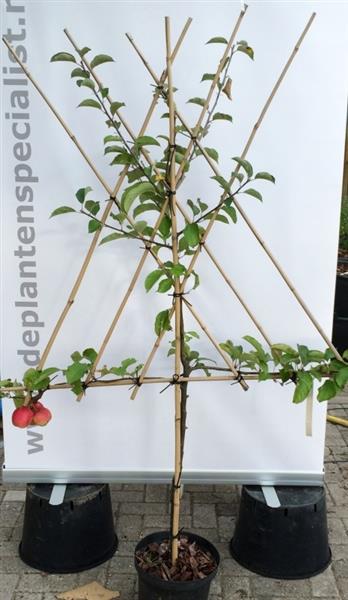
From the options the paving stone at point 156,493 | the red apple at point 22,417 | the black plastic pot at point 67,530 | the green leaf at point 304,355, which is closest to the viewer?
the red apple at point 22,417

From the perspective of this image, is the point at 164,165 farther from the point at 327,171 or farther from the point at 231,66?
the point at 327,171

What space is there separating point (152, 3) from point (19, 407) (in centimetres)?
158

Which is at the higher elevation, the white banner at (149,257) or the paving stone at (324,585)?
the white banner at (149,257)

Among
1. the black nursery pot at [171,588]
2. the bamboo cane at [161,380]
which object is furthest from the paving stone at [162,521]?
the bamboo cane at [161,380]

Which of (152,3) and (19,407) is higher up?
(152,3)

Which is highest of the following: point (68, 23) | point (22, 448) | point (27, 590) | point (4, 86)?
point (68, 23)

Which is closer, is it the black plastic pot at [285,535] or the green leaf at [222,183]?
the green leaf at [222,183]

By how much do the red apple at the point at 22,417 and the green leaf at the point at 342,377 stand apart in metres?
1.07

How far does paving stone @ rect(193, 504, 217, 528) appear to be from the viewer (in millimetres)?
3027

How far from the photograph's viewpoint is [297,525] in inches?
103

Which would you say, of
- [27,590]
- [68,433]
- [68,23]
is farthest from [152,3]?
[27,590]

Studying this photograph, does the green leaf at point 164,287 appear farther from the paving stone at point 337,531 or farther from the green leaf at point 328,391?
the paving stone at point 337,531

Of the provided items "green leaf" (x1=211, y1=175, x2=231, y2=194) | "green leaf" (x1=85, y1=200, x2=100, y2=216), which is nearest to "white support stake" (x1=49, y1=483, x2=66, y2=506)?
"green leaf" (x1=85, y1=200, x2=100, y2=216)

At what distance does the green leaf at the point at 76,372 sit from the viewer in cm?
213
